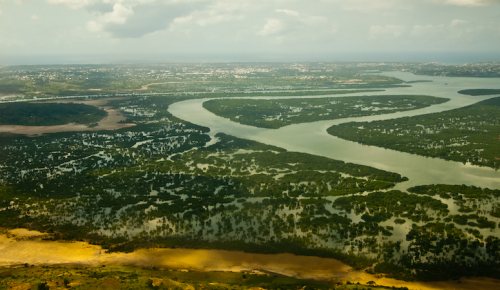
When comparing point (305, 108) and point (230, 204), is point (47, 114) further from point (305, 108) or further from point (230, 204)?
point (230, 204)

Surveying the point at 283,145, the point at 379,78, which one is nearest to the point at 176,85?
the point at 379,78

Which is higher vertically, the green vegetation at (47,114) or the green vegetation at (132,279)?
the green vegetation at (47,114)

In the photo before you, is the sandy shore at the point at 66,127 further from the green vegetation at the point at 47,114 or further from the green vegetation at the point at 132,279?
the green vegetation at the point at 132,279

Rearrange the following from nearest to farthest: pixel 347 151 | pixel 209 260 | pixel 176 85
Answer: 1. pixel 209 260
2. pixel 347 151
3. pixel 176 85

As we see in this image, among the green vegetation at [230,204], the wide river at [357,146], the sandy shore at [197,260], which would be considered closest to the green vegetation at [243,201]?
the green vegetation at [230,204]

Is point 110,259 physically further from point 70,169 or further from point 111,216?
point 70,169

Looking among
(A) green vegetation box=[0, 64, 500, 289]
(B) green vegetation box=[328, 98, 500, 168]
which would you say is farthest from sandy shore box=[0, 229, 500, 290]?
(B) green vegetation box=[328, 98, 500, 168]
